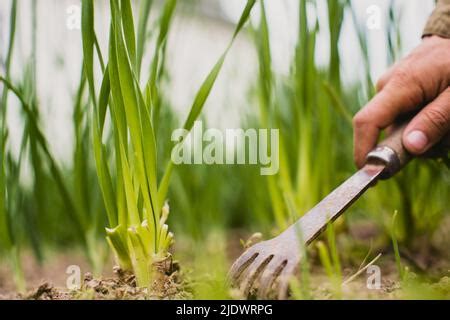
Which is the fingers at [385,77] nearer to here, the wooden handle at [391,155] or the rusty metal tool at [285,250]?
the wooden handle at [391,155]

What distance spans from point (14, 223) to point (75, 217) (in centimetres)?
19

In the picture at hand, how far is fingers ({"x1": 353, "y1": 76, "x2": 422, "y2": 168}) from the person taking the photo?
0.90 meters

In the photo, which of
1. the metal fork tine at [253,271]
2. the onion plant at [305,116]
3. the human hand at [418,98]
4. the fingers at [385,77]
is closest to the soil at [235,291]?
the metal fork tine at [253,271]

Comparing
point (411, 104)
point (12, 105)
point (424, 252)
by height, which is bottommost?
point (424, 252)

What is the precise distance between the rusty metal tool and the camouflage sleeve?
0.37 meters

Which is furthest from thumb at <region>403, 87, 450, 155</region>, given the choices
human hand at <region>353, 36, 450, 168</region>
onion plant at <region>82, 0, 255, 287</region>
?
onion plant at <region>82, 0, 255, 287</region>

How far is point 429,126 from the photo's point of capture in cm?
83

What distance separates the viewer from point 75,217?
3.35ft

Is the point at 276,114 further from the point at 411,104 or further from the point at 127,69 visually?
the point at 127,69

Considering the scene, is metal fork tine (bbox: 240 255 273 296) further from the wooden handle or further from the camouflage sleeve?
the camouflage sleeve

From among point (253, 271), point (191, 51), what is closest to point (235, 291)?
point (253, 271)

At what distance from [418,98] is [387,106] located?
0.06 m

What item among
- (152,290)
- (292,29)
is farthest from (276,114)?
(152,290)
